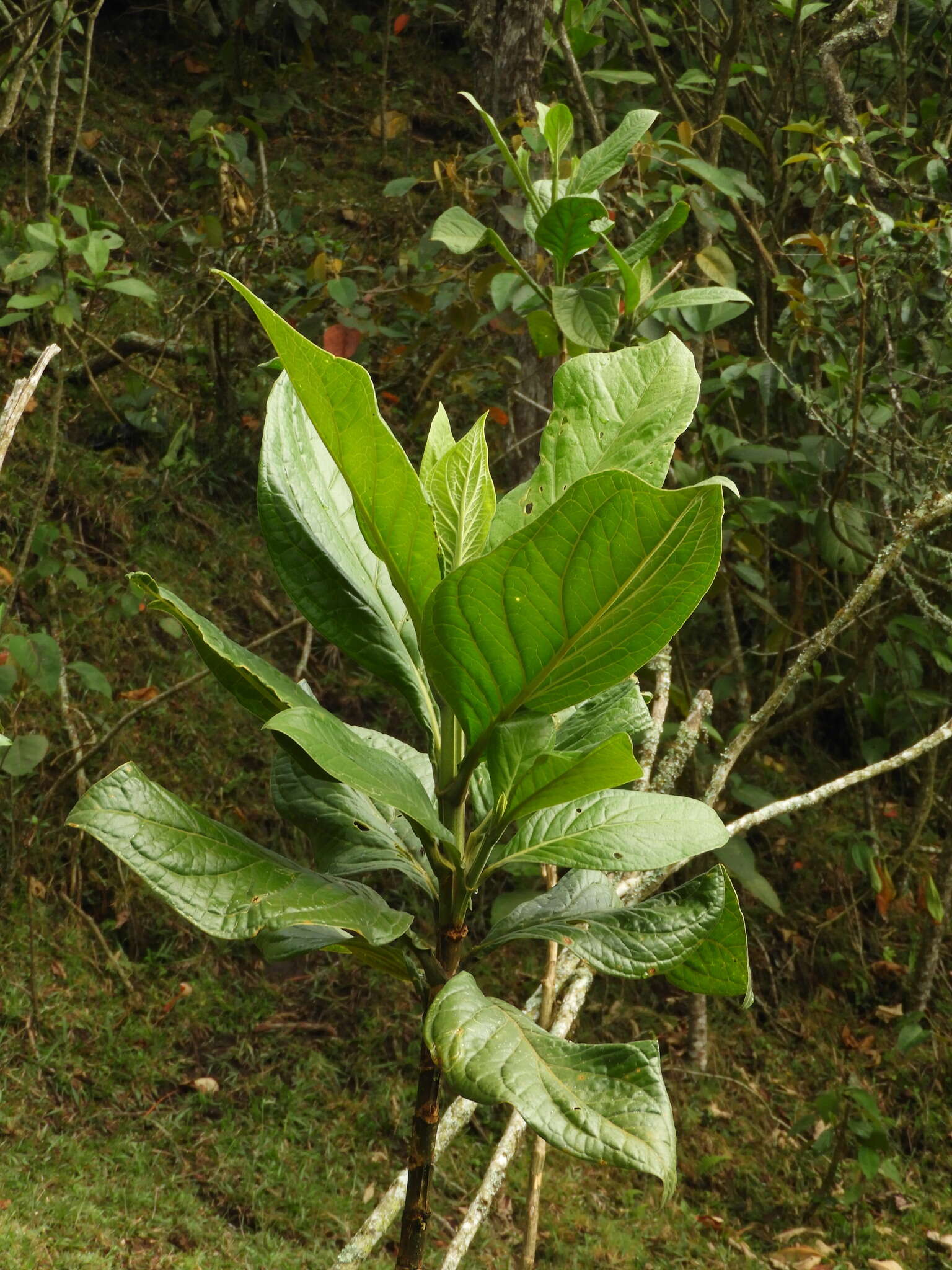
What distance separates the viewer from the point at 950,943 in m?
3.02

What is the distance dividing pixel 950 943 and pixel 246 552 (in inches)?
91.4

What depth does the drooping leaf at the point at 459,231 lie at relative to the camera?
1.61 metres

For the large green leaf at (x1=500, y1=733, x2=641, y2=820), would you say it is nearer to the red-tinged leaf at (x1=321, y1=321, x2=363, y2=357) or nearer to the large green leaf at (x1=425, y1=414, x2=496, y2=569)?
the large green leaf at (x1=425, y1=414, x2=496, y2=569)

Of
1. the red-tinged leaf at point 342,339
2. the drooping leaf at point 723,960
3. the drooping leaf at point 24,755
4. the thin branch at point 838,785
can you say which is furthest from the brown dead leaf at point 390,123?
the drooping leaf at point 723,960

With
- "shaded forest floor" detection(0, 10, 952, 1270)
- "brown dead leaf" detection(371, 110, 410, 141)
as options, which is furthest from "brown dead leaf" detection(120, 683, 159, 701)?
"brown dead leaf" detection(371, 110, 410, 141)

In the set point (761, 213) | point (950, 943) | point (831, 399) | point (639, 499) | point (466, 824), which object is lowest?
point (950, 943)

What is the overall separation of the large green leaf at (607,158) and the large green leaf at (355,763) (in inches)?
34.2

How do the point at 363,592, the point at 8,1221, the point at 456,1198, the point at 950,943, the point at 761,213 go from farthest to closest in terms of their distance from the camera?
1. the point at 761,213
2. the point at 950,943
3. the point at 456,1198
4. the point at 8,1221
5. the point at 363,592

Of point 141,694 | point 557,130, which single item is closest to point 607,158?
point 557,130

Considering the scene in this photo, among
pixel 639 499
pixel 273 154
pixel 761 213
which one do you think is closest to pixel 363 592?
pixel 639 499

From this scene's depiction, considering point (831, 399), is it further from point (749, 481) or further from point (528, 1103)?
point (528, 1103)

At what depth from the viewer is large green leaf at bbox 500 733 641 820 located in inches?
24.6

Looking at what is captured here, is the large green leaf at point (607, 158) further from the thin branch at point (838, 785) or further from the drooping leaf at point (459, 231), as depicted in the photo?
the thin branch at point (838, 785)

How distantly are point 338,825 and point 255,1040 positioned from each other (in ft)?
6.13
